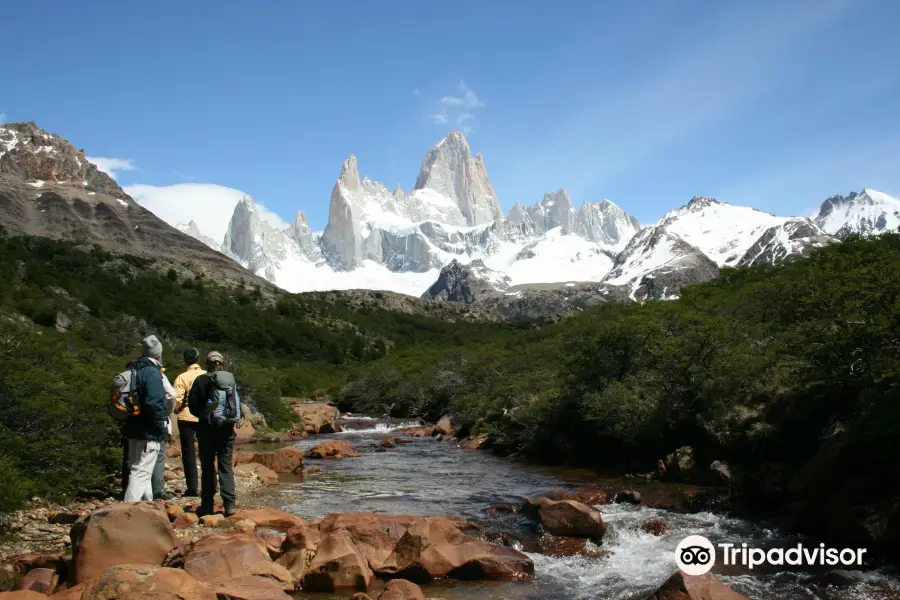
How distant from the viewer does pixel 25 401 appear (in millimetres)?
10180

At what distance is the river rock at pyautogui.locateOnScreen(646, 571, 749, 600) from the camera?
693 centimetres

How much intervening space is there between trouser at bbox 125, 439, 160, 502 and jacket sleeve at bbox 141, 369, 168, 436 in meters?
0.30

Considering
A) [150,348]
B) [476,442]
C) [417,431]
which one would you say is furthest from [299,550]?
[417,431]

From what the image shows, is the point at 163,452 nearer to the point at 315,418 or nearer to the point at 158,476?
the point at 158,476

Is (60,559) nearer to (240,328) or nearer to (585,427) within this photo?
(585,427)

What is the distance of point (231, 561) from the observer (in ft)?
25.5

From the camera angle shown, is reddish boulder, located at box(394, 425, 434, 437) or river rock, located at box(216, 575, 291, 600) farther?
reddish boulder, located at box(394, 425, 434, 437)

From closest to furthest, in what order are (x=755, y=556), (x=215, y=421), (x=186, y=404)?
(x=215, y=421)
(x=755, y=556)
(x=186, y=404)

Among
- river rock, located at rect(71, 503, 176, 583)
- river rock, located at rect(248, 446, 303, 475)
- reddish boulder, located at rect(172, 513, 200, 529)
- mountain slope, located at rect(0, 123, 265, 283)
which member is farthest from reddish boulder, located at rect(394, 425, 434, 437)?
mountain slope, located at rect(0, 123, 265, 283)

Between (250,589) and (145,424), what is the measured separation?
323 cm

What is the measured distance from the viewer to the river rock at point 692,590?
273 inches

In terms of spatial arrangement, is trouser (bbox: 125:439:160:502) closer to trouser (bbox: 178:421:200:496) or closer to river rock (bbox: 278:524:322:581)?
trouser (bbox: 178:421:200:496)

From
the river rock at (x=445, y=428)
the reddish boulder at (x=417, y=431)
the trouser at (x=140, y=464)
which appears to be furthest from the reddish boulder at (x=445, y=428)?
the trouser at (x=140, y=464)

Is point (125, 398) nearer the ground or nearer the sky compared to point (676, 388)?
nearer the sky
